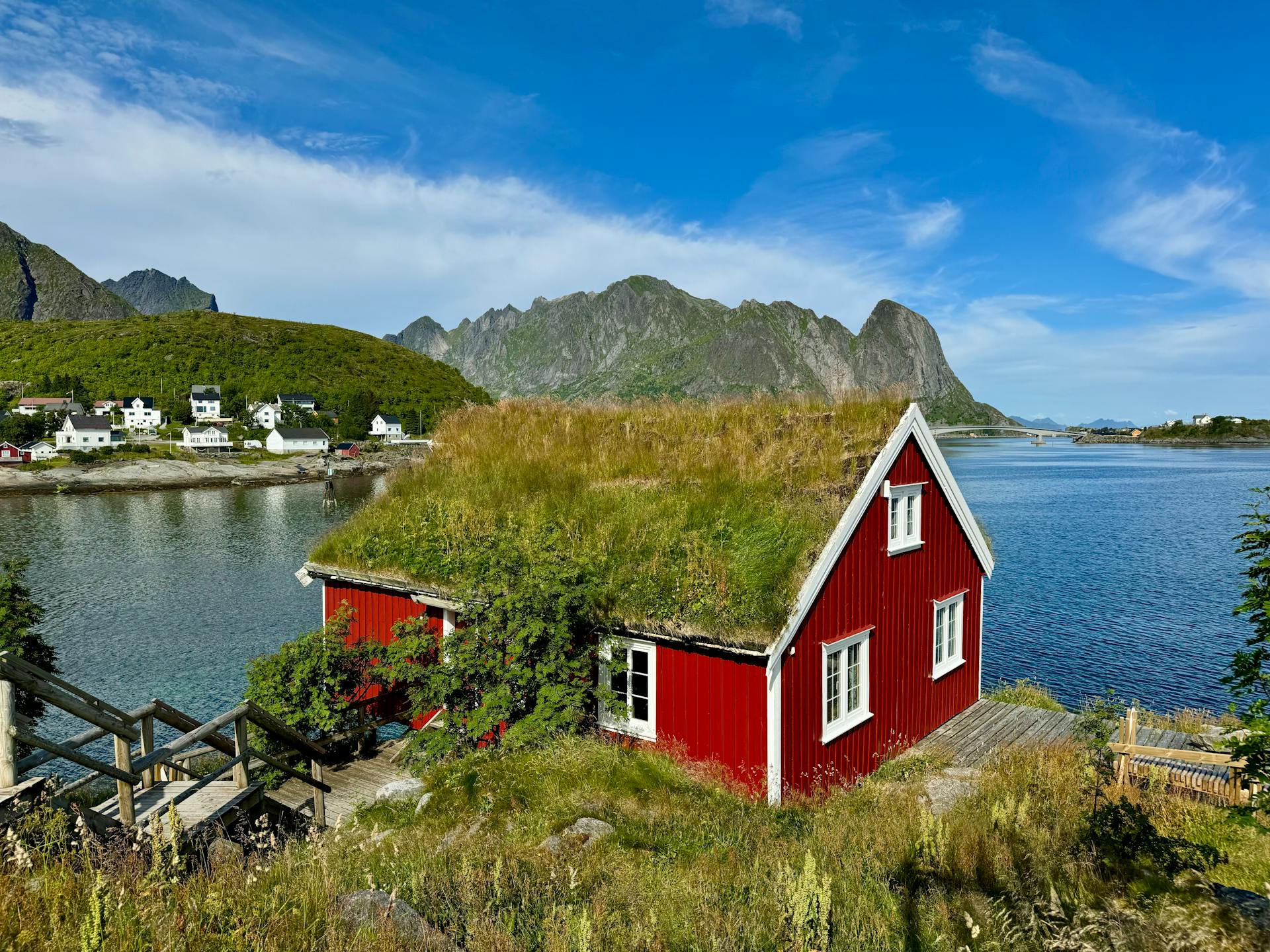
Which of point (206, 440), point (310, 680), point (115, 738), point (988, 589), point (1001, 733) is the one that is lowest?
point (988, 589)

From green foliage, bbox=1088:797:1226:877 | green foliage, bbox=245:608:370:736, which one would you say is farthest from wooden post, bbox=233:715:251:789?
green foliage, bbox=1088:797:1226:877

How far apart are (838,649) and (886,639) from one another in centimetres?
211

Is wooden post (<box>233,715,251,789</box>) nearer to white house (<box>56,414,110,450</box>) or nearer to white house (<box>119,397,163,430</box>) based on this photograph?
white house (<box>56,414,110,450</box>)

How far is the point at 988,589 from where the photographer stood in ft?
126

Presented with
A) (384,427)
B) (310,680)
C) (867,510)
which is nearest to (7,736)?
(310,680)

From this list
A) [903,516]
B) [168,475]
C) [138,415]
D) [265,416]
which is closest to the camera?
[903,516]

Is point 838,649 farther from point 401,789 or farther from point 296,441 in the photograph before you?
point 296,441

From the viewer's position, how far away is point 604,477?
50.6 feet

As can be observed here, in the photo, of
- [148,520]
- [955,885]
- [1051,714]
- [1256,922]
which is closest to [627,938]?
[955,885]

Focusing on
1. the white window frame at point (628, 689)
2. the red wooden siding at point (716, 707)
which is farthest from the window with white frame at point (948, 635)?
the white window frame at point (628, 689)

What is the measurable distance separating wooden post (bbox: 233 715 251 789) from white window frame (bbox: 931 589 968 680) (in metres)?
13.4

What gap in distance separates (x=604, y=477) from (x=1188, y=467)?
138m

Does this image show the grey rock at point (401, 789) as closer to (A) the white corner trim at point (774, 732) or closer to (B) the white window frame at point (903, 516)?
(A) the white corner trim at point (774, 732)

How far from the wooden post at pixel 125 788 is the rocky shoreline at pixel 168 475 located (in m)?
81.5
